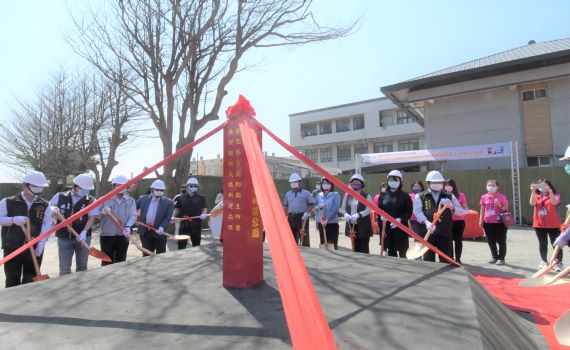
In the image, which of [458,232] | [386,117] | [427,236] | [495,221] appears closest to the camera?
[427,236]

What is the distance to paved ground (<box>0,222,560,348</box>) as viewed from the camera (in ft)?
19.7

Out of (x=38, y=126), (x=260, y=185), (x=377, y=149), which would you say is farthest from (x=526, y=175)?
(x=377, y=149)

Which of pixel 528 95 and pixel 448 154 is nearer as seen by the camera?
pixel 448 154

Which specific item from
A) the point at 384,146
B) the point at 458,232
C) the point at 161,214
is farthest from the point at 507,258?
the point at 384,146

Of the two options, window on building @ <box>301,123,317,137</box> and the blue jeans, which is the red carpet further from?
window on building @ <box>301,123,317,137</box>

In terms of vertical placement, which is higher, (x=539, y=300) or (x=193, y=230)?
(x=193, y=230)

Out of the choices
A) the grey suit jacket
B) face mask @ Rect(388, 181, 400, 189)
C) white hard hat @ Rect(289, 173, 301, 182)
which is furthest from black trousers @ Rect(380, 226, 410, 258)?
the grey suit jacket

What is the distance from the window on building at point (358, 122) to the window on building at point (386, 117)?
82.0 inches

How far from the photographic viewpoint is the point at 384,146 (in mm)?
36250

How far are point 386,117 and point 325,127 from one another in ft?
21.9

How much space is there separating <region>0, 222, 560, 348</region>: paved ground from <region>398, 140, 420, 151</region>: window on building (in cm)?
2419

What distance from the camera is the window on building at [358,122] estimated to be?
3718 centimetres

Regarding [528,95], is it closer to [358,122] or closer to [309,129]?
[358,122]

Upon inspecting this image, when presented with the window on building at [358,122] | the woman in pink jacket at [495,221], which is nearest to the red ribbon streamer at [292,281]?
the woman in pink jacket at [495,221]
